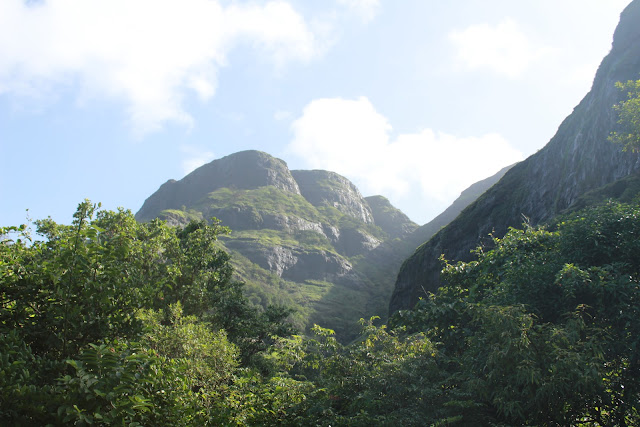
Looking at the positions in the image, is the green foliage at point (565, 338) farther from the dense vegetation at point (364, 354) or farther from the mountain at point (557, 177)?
the mountain at point (557, 177)

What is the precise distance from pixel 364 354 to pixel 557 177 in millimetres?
61015

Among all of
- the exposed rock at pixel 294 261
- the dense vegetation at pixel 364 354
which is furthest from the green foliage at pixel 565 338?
the exposed rock at pixel 294 261

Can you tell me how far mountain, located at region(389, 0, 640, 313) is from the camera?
50.1m

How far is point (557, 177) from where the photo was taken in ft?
195

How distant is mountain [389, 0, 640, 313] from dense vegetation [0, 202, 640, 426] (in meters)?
36.3

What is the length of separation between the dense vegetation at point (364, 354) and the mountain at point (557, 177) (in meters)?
36.3

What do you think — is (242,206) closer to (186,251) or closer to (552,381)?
(186,251)

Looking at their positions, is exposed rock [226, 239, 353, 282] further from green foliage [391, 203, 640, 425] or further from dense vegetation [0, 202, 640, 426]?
green foliage [391, 203, 640, 425]

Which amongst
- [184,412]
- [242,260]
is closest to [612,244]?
[184,412]

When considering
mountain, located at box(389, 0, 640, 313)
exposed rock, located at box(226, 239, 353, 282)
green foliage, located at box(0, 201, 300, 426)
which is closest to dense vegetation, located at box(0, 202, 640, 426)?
green foliage, located at box(0, 201, 300, 426)

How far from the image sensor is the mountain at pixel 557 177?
164 ft

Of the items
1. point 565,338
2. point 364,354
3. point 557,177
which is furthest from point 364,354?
point 557,177

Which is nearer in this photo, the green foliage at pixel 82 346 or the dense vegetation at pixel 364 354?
the green foliage at pixel 82 346

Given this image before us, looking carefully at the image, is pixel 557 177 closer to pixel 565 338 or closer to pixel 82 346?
pixel 565 338
